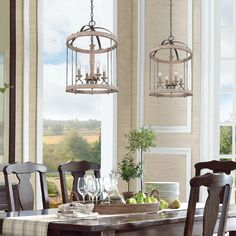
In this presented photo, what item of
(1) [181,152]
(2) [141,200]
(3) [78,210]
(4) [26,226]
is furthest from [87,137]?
(4) [26,226]

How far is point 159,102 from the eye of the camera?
6102mm

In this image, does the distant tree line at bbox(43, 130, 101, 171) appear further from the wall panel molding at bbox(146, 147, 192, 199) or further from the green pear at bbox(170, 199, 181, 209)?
the green pear at bbox(170, 199, 181, 209)

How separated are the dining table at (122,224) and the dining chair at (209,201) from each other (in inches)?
10.1

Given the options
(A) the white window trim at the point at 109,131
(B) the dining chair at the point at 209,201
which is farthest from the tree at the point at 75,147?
(B) the dining chair at the point at 209,201

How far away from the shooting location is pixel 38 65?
19.0 ft

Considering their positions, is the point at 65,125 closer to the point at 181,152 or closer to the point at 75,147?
the point at 75,147

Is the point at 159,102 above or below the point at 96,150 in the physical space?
above

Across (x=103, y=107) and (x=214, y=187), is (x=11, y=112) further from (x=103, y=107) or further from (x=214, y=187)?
(x=214, y=187)

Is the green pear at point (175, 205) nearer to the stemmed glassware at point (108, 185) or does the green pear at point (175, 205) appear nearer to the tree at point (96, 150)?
the stemmed glassware at point (108, 185)

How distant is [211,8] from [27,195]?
8.94ft

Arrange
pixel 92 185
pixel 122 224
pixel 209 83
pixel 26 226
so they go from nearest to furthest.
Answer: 1. pixel 122 224
2. pixel 26 226
3. pixel 92 185
4. pixel 209 83

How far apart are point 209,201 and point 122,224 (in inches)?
17.4

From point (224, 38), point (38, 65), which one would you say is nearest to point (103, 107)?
point (38, 65)

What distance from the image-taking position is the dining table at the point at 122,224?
3.21 meters
